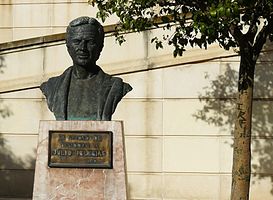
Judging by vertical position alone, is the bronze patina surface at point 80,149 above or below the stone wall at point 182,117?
below

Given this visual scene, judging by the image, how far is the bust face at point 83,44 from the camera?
311 inches

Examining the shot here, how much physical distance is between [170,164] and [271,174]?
1.78 meters

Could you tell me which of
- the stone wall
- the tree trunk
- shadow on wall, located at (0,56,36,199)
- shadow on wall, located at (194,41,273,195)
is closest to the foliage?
the tree trunk

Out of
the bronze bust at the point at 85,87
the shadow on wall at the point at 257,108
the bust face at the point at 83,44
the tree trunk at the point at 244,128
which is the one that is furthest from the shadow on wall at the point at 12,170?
the bust face at the point at 83,44

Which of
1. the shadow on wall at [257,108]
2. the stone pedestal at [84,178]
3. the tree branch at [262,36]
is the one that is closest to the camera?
the stone pedestal at [84,178]

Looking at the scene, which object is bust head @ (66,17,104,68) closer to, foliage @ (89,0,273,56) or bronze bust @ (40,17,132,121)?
bronze bust @ (40,17,132,121)

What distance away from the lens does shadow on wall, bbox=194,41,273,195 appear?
39.5 ft

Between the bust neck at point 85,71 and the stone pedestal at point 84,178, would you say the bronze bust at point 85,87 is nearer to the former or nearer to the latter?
the bust neck at point 85,71

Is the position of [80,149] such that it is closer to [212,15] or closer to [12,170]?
[212,15]

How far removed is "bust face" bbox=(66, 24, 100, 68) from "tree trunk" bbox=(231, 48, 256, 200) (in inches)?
95.7

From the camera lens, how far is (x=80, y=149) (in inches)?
308

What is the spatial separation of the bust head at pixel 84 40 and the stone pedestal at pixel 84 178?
2.49ft

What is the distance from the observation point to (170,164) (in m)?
12.2

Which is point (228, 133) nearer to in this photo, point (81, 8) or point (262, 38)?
point (262, 38)
